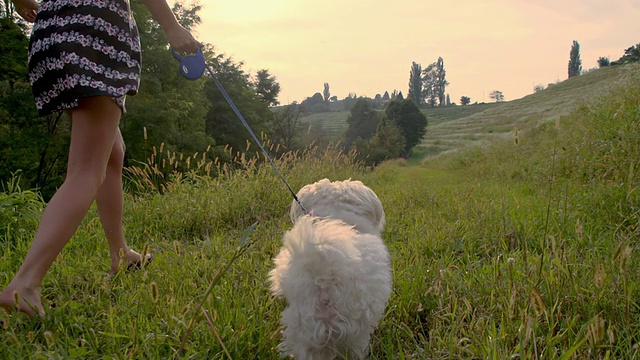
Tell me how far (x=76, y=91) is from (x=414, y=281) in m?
1.80

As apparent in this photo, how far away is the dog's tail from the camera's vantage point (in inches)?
55.4

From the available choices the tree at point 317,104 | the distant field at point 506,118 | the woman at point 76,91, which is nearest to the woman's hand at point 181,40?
the woman at point 76,91

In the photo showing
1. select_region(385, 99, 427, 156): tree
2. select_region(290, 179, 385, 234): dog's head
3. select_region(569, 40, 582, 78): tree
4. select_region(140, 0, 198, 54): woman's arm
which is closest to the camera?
select_region(140, 0, 198, 54): woman's arm

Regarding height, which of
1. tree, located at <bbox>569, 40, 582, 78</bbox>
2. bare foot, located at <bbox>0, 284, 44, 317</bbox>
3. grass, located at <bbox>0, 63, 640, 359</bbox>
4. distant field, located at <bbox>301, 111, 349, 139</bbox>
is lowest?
grass, located at <bbox>0, 63, 640, 359</bbox>

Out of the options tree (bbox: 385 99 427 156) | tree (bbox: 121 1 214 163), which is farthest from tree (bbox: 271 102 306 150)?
tree (bbox: 121 1 214 163)

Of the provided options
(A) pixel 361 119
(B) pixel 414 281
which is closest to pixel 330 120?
(A) pixel 361 119

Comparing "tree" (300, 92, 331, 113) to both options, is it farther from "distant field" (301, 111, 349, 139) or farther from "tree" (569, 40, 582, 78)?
"tree" (569, 40, 582, 78)

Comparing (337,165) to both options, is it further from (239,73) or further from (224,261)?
(239,73)

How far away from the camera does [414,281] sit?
2.08 meters

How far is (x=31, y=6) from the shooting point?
2121 mm

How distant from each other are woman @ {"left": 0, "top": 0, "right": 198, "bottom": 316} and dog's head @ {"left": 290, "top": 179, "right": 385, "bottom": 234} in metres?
1.13

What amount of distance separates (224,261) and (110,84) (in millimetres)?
1233

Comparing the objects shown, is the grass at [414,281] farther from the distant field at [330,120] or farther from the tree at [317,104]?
the tree at [317,104]

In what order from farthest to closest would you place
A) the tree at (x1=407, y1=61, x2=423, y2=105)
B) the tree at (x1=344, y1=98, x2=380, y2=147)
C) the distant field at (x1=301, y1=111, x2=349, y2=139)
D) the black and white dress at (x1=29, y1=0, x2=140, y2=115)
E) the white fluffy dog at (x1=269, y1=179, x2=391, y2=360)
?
the tree at (x1=407, y1=61, x2=423, y2=105) < the distant field at (x1=301, y1=111, x2=349, y2=139) < the tree at (x1=344, y1=98, x2=380, y2=147) < the black and white dress at (x1=29, y1=0, x2=140, y2=115) < the white fluffy dog at (x1=269, y1=179, x2=391, y2=360)
